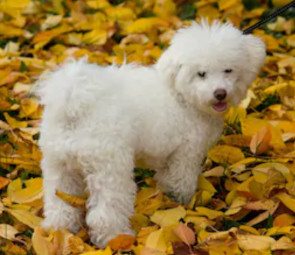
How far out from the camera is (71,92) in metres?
2.65

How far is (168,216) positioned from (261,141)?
2.85ft

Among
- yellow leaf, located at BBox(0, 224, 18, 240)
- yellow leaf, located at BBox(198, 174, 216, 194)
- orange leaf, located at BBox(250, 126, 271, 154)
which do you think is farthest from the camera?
orange leaf, located at BBox(250, 126, 271, 154)

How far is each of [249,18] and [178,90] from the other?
9.13 feet

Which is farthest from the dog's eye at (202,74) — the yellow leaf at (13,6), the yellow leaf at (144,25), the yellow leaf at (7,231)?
the yellow leaf at (13,6)

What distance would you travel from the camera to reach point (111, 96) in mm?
2789

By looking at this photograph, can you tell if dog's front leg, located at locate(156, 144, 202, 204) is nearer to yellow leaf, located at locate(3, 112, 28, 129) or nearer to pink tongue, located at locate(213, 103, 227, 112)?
pink tongue, located at locate(213, 103, 227, 112)

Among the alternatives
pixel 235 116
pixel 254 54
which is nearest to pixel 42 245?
pixel 254 54

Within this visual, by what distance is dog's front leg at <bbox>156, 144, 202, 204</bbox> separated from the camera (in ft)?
10.2

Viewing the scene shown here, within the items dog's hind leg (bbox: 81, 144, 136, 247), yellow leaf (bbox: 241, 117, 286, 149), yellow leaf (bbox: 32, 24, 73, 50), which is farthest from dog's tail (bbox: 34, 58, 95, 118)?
yellow leaf (bbox: 32, 24, 73, 50)

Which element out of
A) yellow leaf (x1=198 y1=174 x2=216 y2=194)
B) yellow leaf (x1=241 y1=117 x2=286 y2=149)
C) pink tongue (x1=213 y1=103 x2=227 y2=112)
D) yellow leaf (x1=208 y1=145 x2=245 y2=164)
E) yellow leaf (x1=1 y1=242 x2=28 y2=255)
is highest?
pink tongue (x1=213 y1=103 x2=227 y2=112)

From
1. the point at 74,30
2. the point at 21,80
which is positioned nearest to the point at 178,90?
the point at 21,80

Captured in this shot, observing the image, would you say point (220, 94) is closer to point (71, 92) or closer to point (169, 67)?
point (169, 67)

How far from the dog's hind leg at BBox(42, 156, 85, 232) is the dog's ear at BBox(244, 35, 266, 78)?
1037 millimetres

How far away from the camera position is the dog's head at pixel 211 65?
9.53 ft
